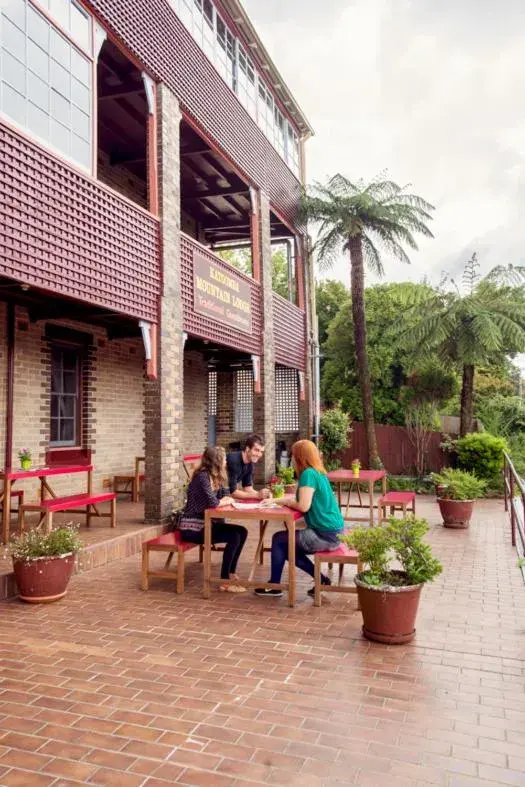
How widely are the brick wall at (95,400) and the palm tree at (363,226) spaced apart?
6.60m

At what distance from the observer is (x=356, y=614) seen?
16.7ft

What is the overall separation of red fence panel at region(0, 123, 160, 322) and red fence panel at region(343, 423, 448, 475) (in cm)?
1069

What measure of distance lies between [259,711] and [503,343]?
1365 centimetres

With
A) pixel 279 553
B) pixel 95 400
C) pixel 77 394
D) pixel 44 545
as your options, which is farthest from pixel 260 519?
pixel 95 400

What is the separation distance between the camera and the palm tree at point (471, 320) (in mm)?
14641

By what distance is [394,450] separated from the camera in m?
17.8

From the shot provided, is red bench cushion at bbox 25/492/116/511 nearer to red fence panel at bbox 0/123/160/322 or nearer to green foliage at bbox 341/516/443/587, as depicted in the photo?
red fence panel at bbox 0/123/160/322

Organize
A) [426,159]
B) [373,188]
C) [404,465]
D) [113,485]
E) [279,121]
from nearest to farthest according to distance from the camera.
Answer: [113,485], [279,121], [373,188], [404,465], [426,159]

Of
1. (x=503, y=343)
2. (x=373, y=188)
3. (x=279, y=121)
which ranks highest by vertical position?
(x=279, y=121)

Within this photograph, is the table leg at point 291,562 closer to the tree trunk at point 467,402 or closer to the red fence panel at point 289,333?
the red fence panel at point 289,333

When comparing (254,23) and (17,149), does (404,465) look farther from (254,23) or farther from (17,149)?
(17,149)

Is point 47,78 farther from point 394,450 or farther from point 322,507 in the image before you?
point 394,450

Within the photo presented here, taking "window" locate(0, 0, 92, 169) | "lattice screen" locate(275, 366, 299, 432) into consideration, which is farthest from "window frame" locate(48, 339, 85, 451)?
"lattice screen" locate(275, 366, 299, 432)

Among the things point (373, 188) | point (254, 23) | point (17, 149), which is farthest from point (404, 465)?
point (17, 149)
